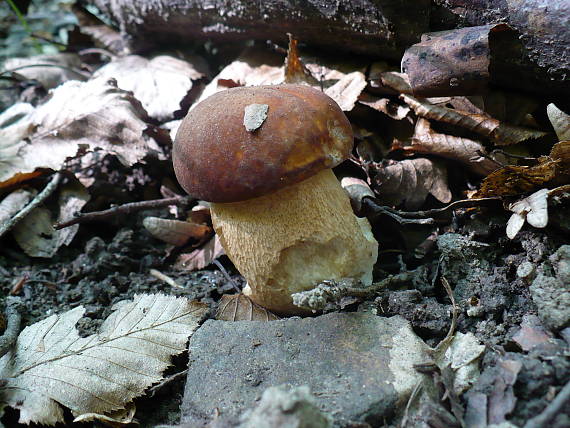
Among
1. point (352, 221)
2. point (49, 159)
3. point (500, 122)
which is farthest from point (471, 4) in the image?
point (49, 159)

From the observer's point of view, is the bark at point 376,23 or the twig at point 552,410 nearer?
the twig at point 552,410

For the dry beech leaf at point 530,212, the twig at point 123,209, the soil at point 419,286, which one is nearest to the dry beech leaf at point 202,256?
the soil at point 419,286

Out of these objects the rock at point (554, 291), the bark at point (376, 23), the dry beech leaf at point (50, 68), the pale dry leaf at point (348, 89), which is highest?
the bark at point (376, 23)

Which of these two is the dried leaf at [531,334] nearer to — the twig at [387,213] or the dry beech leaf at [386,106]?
the twig at [387,213]

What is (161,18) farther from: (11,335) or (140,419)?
(140,419)

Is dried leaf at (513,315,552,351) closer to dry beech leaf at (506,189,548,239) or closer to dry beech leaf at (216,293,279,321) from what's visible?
dry beech leaf at (506,189,548,239)

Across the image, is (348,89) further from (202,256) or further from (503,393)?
(503,393)

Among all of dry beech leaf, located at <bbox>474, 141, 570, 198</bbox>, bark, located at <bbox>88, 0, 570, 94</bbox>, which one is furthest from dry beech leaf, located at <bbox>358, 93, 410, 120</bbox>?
dry beech leaf, located at <bbox>474, 141, 570, 198</bbox>
